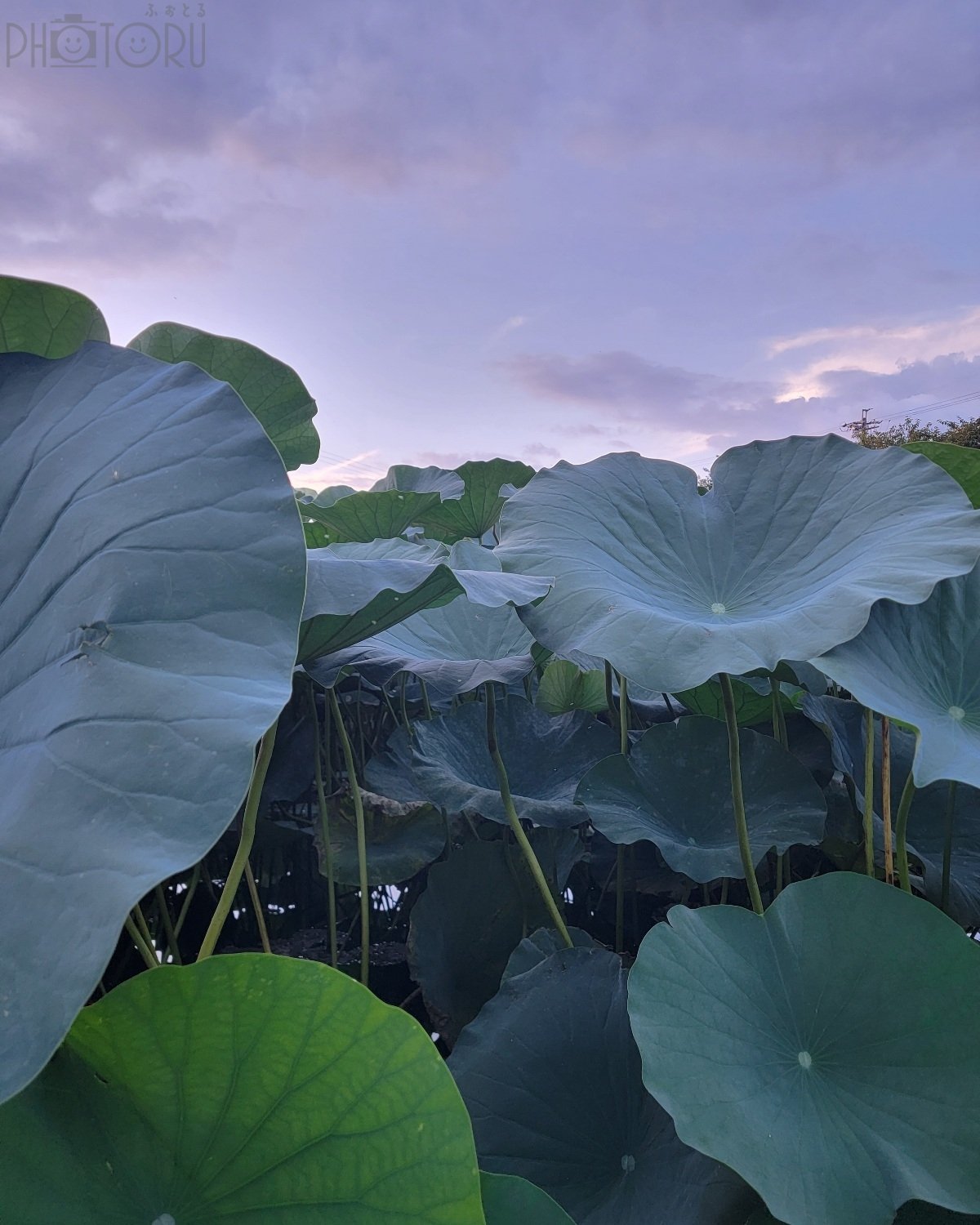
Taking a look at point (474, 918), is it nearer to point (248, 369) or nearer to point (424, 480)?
point (248, 369)

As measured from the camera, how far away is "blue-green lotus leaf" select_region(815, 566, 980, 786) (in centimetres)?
62

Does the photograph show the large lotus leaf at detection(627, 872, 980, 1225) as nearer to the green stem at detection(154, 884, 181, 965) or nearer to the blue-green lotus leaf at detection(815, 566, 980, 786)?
the blue-green lotus leaf at detection(815, 566, 980, 786)

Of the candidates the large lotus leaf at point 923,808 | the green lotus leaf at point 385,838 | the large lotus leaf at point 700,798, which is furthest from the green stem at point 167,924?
the large lotus leaf at point 923,808

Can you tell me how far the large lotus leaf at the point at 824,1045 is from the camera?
0.55m

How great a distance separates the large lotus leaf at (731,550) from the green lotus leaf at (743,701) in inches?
9.0

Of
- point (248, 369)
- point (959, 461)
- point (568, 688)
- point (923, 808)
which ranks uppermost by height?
point (248, 369)

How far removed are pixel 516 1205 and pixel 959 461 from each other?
910 millimetres

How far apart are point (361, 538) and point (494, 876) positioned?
0.73m

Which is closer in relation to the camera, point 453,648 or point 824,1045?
point 824,1045

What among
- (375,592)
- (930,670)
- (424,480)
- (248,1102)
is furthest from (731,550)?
(424,480)

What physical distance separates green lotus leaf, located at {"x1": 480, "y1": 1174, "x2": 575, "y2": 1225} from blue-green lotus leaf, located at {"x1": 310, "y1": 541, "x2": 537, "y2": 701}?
0.46m

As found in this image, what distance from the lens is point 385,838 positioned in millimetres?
1212

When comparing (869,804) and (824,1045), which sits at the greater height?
(869,804)

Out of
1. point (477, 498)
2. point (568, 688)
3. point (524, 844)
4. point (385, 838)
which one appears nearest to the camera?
point (524, 844)
